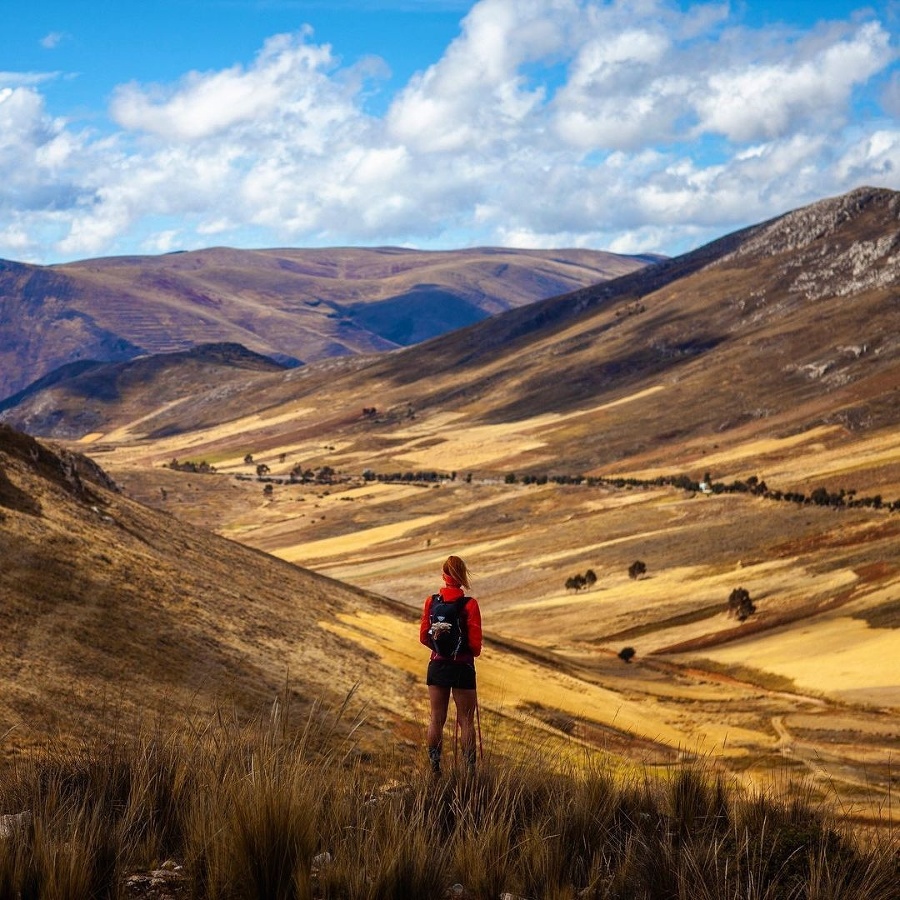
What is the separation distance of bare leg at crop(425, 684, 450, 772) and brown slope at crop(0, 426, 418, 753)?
6.09 metres

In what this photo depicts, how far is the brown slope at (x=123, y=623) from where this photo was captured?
25.2m

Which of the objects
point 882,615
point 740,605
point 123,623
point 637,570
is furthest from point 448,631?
point 637,570

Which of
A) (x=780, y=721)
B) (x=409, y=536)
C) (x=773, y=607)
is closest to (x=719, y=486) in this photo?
(x=409, y=536)

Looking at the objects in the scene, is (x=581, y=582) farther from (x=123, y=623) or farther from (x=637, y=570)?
(x=123, y=623)

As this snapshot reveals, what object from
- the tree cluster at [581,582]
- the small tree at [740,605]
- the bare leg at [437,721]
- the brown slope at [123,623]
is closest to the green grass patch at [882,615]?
the small tree at [740,605]

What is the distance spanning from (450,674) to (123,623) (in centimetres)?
1981

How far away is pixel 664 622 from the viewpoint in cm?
9125

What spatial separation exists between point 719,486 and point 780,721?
4449 inches

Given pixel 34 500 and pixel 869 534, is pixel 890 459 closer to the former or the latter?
pixel 869 534

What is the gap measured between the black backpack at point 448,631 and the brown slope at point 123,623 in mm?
6301

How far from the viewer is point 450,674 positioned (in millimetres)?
14992

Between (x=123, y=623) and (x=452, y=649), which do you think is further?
(x=123, y=623)

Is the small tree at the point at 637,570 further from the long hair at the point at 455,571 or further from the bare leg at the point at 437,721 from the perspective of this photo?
the bare leg at the point at 437,721

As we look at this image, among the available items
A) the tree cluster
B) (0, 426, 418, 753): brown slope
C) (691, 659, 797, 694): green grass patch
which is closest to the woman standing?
(0, 426, 418, 753): brown slope
